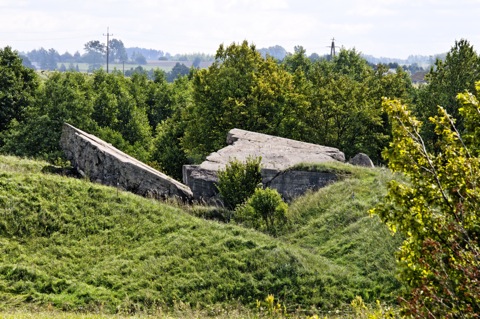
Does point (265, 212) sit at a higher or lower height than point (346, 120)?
lower

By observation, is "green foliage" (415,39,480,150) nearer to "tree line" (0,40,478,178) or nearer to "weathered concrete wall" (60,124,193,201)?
"tree line" (0,40,478,178)

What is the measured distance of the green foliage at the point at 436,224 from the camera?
7.25 meters

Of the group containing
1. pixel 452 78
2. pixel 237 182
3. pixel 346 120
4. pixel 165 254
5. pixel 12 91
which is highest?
pixel 452 78

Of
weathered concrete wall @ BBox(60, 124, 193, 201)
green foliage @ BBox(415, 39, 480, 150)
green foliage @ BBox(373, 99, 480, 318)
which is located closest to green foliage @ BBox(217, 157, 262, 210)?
weathered concrete wall @ BBox(60, 124, 193, 201)

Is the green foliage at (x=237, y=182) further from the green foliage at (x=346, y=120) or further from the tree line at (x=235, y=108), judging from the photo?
the green foliage at (x=346, y=120)

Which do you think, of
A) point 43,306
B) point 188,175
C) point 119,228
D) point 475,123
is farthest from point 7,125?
point 475,123

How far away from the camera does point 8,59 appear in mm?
58531

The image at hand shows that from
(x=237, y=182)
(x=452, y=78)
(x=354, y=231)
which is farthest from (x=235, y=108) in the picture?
(x=354, y=231)

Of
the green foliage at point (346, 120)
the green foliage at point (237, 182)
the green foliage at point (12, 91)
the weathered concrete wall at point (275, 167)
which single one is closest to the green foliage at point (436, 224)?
the green foliage at point (237, 182)

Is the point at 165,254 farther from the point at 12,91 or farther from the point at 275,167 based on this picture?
the point at 12,91

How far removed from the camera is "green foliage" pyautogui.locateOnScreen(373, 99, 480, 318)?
285 inches

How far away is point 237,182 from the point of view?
90.1ft

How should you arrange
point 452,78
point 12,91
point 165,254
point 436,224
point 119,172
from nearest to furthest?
point 436,224 < point 165,254 < point 119,172 < point 452,78 < point 12,91

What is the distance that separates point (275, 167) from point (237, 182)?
3.16 m
